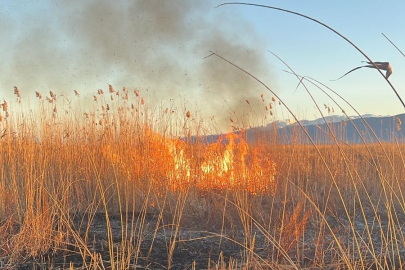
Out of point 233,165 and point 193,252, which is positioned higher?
point 233,165

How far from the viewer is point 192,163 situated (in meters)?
4.46

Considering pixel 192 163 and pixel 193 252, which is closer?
pixel 193 252

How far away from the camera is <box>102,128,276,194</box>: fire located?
424 centimetres

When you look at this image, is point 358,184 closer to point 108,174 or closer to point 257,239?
point 257,239

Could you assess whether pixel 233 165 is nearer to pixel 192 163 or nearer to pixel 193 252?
pixel 192 163

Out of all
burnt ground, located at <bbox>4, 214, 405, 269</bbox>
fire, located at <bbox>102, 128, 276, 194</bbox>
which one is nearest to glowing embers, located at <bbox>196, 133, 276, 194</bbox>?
fire, located at <bbox>102, 128, 276, 194</bbox>

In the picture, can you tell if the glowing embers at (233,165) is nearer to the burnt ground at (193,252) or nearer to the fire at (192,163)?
the fire at (192,163)

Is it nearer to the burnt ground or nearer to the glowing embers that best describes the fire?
the glowing embers

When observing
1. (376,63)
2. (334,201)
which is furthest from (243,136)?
(376,63)

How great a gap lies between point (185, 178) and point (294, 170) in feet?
5.70

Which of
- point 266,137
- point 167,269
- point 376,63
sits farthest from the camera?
point 266,137

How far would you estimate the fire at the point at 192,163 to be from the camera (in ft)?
13.9

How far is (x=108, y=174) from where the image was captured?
14.9 feet

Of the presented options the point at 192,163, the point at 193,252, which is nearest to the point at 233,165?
the point at 192,163
